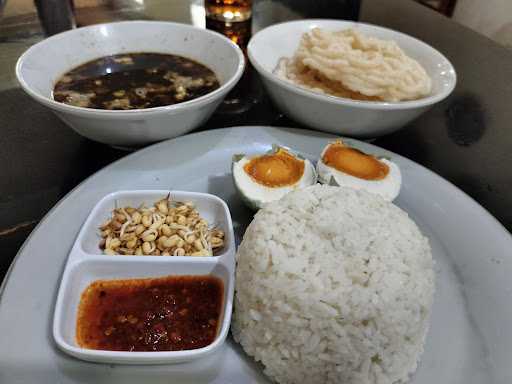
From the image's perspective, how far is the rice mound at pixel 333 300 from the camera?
115 centimetres

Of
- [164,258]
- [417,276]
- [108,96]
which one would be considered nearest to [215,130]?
[108,96]

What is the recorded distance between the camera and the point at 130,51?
2.06m

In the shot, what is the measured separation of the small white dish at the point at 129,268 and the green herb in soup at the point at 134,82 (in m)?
0.47

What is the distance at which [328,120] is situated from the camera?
70.6 inches

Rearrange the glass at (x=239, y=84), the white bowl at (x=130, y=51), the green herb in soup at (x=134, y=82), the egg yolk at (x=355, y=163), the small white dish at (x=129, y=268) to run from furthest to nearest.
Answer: the glass at (x=239, y=84)
the green herb in soup at (x=134, y=82)
the egg yolk at (x=355, y=163)
the white bowl at (x=130, y=51)
the small white dish at (x=129, y=268)

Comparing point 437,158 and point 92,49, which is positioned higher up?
point 92,49

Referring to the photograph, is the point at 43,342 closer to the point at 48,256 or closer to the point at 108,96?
the point at 48,256

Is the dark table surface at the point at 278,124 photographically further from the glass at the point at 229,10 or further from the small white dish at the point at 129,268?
the glass at the point at 229,10

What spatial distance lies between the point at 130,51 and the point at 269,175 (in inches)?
41.8

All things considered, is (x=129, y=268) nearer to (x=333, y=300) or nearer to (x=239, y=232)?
(x=239, y=232)

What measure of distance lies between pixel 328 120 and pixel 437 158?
0.62 meters

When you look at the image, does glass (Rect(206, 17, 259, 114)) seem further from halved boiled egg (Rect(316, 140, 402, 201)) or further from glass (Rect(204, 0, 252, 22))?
halved boiled egg (Rect(316, 140, 402, 201))

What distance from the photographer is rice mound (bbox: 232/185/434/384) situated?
1.15m

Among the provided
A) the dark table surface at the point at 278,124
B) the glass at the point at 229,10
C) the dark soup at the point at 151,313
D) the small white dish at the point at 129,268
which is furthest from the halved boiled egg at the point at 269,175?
the glass at the point at 229,10
